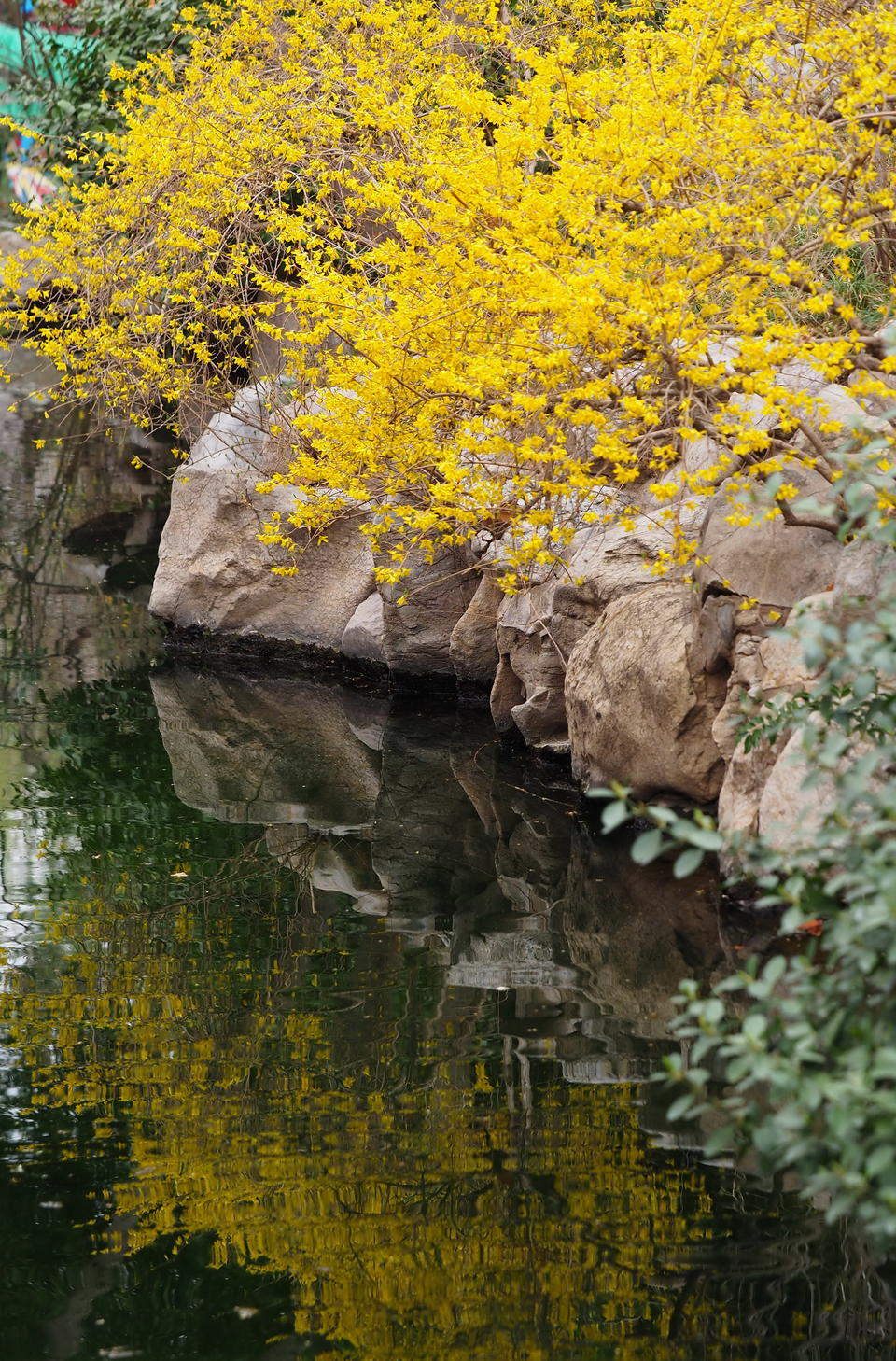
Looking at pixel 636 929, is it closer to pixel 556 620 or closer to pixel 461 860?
pixel 461 860

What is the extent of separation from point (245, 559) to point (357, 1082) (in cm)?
629

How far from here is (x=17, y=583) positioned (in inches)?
458

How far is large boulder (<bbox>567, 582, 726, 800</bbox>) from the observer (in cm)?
659

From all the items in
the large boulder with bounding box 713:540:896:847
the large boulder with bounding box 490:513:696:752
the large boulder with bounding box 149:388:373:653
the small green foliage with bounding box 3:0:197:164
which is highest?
the small green foliage with bounding box 3:0:197:164

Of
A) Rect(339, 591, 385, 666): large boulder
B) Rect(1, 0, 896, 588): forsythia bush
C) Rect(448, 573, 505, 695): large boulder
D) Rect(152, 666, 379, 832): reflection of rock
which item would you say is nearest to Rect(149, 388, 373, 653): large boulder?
Rect(339, 591, 385, 666): large boulder

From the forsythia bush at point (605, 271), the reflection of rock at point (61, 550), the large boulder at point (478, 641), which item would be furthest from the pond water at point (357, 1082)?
the reflection of rock at point (61, 550)

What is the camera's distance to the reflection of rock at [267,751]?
741 centimetres

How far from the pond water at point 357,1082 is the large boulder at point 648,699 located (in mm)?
419

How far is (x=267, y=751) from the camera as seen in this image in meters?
8.35

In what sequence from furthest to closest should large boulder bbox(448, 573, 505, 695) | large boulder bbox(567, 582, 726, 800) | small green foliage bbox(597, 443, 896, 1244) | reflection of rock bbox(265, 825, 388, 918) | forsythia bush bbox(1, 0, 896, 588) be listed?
large boulder bbox(448, 573, 505, 695) → large boulder bbox(567, 582, 726, 800) → reflection of rock bbox(265, 825, 388, 918) → forsythia bush bbox(1, 0, 896, 588) → small green foliage bbox(597, 443, 896, 1244)

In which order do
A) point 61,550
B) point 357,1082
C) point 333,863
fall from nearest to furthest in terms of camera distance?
point 357,1082 → point 333,863 → point 61,550

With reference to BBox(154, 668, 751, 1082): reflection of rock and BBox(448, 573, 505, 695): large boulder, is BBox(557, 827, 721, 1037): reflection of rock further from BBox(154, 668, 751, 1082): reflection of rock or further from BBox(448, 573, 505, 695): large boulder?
BBox(448, 573, 505, 695): large boulder

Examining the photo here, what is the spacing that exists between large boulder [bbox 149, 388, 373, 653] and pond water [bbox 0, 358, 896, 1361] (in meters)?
1.98

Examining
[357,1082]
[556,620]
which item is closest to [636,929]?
[357,1082]
